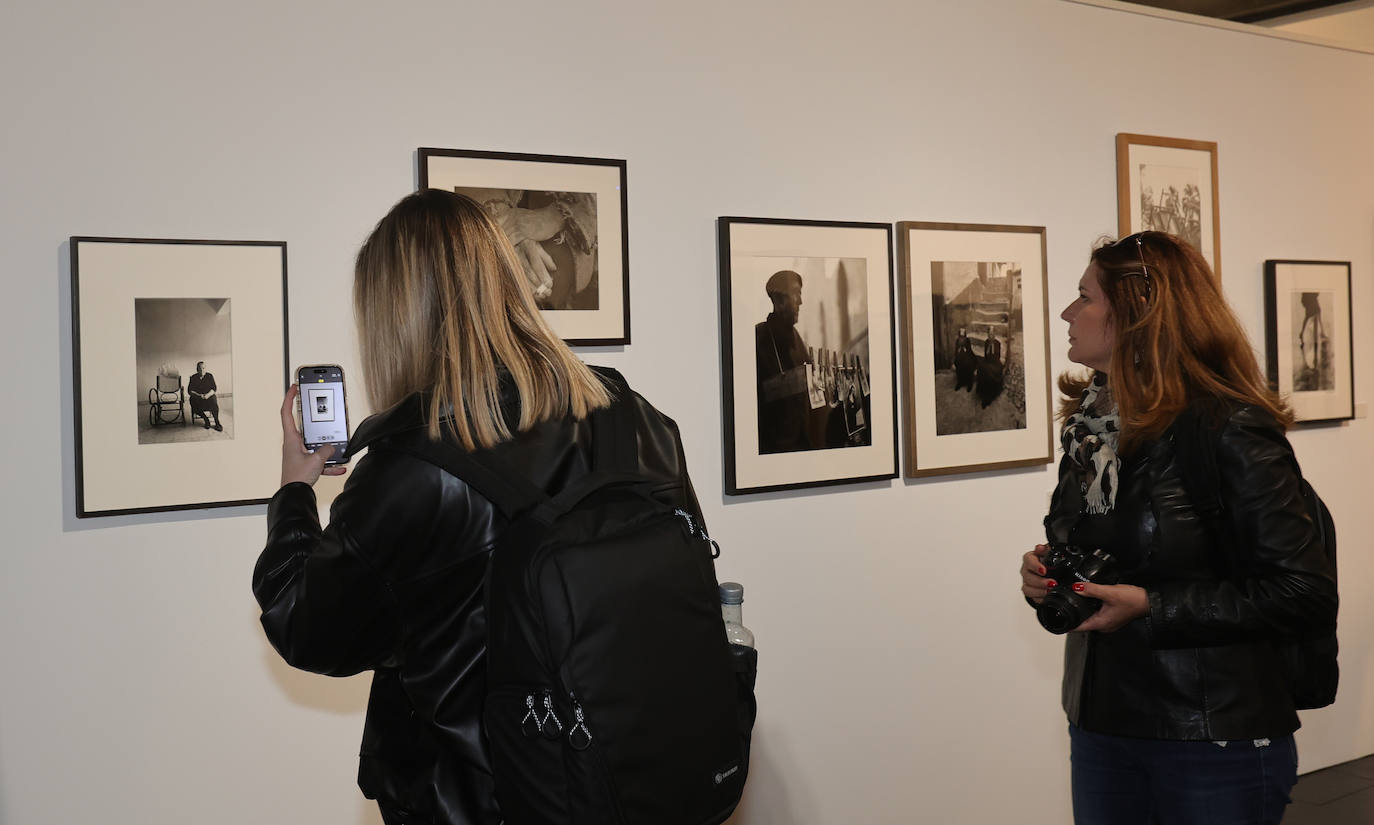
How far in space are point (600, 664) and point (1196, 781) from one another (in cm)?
132

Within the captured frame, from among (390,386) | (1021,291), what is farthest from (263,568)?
(1021,291)

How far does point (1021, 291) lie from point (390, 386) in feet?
9.65

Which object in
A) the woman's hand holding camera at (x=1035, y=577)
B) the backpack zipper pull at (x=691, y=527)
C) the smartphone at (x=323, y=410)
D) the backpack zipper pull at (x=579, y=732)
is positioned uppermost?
the smartphone at (x=323, y=410)

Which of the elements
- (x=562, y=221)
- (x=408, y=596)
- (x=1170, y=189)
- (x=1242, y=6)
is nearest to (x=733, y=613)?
(x=408, y=596)

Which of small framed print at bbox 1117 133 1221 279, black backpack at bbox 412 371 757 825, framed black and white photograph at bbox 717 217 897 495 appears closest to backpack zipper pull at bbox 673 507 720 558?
black backpack at bbox 412 371 757 825

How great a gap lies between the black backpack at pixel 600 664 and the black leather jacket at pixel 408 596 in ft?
0.16

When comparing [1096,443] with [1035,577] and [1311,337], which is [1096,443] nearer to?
[1035,577]

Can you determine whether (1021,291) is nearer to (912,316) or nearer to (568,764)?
(912,316)

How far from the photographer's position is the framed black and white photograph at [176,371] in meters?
2.60

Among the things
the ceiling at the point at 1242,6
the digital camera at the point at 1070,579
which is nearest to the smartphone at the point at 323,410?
the digital camera at the point at 1070,579

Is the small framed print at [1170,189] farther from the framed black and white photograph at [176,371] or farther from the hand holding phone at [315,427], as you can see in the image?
the hand holding phone at [315,427]

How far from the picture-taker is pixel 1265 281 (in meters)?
4.64

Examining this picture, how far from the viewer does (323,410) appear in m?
1.87

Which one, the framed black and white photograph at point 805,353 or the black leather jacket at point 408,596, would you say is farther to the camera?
the framed black and white photograph at point 805,353
